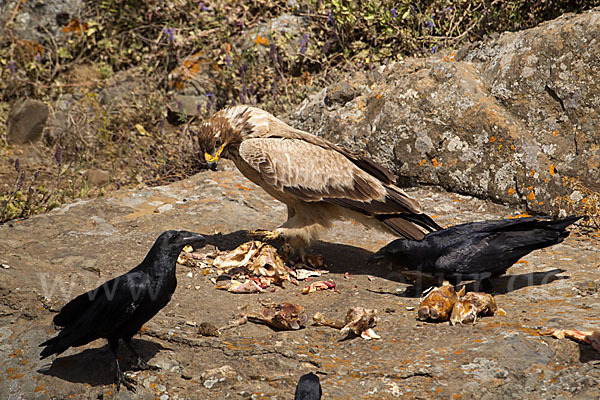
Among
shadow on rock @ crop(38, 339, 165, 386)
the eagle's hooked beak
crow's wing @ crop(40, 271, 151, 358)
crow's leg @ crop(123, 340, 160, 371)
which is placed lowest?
shadow on rock @ crop(38, 339, 165, 386)


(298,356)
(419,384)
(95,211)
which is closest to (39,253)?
(95,211)

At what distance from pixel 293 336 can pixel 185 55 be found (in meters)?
6.87

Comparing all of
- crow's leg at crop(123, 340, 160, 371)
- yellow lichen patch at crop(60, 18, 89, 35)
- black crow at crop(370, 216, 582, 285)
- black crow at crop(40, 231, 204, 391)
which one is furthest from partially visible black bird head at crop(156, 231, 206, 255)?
yellow lichen patch at crop(60, 18, 89, 35)

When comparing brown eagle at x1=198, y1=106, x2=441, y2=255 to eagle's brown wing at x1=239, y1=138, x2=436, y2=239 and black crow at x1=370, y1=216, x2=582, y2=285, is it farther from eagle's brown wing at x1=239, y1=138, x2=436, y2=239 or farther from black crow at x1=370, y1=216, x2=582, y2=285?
black crow at x1=370, y1=216, x2=582, y2=285

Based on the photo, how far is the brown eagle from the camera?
476 cm

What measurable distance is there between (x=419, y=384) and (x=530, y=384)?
1.67 ft

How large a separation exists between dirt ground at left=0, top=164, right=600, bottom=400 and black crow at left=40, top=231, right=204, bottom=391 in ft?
0.61

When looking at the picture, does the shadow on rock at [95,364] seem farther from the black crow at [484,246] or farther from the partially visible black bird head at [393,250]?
the black crow at [484,246]

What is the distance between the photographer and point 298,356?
10.5 ft

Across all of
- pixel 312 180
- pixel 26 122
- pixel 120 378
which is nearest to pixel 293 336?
pixel 120 378

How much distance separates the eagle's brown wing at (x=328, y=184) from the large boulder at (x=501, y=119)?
4.59 feet

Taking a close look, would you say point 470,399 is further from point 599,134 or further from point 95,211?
point 95,211

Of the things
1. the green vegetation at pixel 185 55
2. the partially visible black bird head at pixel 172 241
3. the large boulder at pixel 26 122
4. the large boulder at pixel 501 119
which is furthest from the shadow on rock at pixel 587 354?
the large boulder at pixel 26 122

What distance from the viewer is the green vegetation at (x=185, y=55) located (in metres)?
7.53
